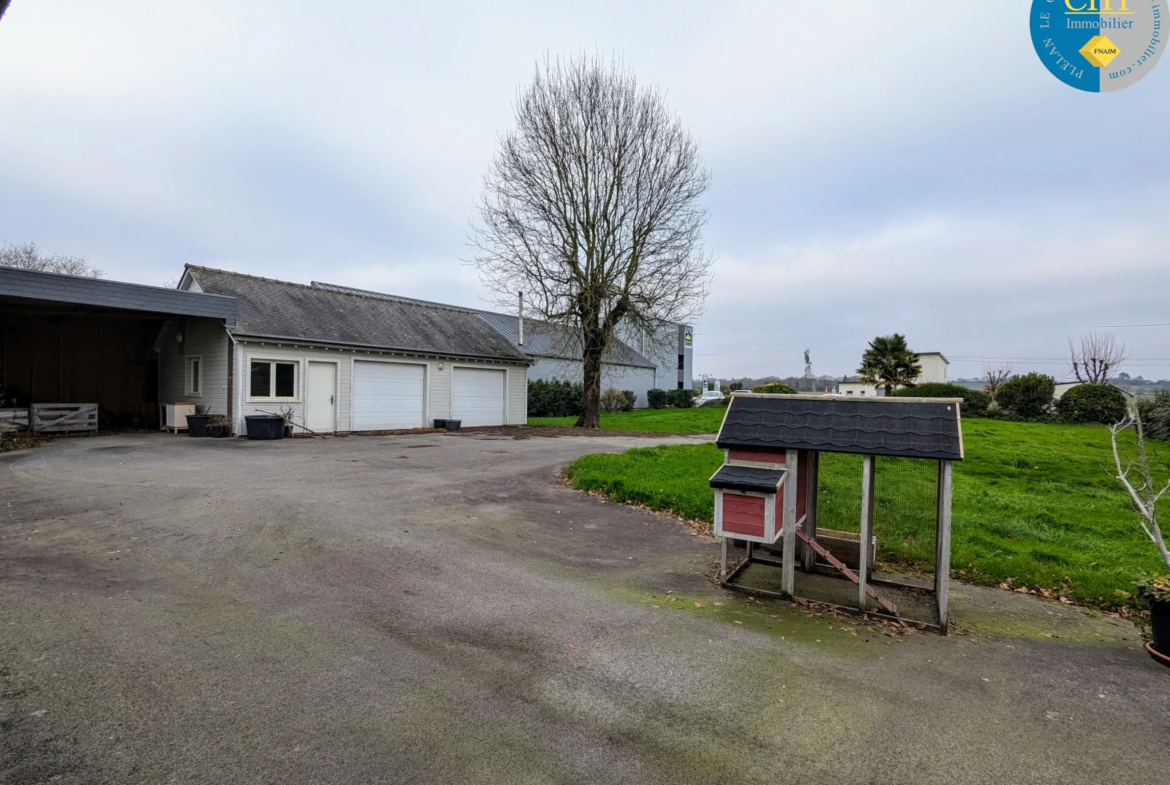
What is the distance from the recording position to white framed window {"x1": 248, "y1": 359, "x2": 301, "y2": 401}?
1525cm

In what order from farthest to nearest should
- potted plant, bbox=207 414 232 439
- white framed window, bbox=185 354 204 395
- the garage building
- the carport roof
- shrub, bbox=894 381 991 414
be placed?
shrub, bbox=894 381 991 414 → white framed window, bbox=185 354 204 395 → the garage building → potted plant, bbox=207 414 232 439 → the carport roof

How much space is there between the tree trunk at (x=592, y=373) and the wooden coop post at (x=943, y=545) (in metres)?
16.3

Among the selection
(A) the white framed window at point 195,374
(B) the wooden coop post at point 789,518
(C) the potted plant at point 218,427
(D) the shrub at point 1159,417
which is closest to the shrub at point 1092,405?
(D) the shrub at point 1159,417

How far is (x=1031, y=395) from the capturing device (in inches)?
963

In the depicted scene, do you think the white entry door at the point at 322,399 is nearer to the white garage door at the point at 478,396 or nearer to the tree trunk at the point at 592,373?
the white garage door at the point at 478,396

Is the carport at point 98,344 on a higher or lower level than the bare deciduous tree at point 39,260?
lower

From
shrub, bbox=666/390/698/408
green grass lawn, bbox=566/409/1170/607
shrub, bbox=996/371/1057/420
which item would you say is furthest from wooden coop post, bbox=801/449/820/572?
shrub, bbox=666/390/698/408

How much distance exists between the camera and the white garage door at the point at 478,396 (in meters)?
20.5

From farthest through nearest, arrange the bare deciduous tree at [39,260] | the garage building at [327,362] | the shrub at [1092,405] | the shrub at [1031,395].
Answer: the bare deciduous tree at [39,260]
the shrub at [1031,395]
the shrub at [1092,405]
the garage building at [327,362]

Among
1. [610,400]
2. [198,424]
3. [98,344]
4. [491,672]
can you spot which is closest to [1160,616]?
[491,672]

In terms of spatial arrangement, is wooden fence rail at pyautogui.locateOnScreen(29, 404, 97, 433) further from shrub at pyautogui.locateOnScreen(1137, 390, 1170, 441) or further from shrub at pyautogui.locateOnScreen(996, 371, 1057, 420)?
shrub at pyautogui.locateOnScreen(996, 371, 1057, 420)

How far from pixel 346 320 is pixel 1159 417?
2653 centimetres

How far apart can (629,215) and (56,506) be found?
1792cm

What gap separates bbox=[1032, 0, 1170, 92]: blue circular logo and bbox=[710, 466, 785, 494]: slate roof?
7.62m
